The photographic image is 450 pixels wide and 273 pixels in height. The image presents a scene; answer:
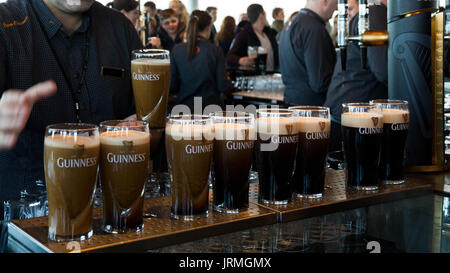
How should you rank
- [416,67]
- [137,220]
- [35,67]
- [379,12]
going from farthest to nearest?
[379,12], [35,67], [416,67], [137,220]

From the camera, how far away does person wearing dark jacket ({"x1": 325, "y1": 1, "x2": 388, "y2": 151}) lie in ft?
10.6

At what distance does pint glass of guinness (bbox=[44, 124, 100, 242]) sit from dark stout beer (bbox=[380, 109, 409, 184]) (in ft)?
2.51

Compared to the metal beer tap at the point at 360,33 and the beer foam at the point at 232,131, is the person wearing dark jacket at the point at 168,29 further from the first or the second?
the beer foam at the point at 232,131

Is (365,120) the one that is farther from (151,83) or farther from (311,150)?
(151,83)

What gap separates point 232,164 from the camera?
45.1 inches

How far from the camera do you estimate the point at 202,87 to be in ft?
17.5

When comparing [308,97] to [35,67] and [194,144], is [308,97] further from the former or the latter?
[194,144]

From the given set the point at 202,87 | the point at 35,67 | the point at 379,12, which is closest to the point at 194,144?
the point at 35,67

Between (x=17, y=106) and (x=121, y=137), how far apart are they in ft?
0.88

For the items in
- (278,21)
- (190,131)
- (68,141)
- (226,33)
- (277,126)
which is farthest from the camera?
(278,21)

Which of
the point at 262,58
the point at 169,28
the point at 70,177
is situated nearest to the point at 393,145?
the point at 70,177

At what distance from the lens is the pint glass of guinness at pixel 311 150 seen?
1265 millimetres
